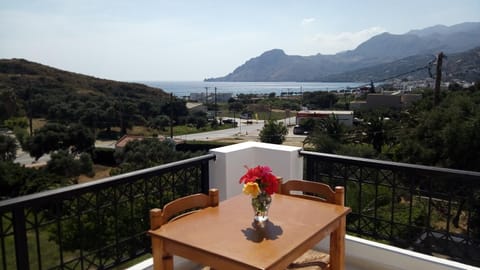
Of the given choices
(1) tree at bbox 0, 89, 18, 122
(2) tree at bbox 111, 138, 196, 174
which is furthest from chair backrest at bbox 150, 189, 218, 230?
(1) tree at bbox 0, 89, 18, 122

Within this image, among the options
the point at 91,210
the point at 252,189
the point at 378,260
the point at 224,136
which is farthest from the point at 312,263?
the point at 224,136

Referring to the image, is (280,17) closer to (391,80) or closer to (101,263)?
(101,263)

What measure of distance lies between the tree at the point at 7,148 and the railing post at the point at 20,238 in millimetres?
30149

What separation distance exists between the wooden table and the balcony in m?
0.72

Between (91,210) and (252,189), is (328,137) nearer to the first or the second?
(91,210)

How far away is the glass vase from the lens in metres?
1.68

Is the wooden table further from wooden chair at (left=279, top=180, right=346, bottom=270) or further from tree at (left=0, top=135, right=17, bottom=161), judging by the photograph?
tree at (left=0, top=135, right=17, bottom=161)

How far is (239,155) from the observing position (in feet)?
11.3

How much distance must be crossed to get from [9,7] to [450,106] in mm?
19981

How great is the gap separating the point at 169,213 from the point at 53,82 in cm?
5104

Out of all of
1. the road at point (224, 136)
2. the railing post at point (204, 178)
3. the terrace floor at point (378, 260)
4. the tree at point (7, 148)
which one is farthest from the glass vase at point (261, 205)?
the road at point (224, 136)

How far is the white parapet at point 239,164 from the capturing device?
10.8 ft

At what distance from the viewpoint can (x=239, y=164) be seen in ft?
11.3

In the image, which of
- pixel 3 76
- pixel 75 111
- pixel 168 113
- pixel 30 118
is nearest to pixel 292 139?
pixel 168 113
